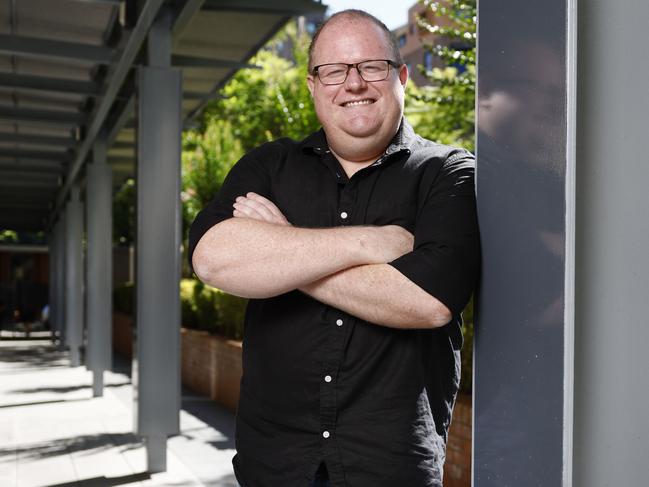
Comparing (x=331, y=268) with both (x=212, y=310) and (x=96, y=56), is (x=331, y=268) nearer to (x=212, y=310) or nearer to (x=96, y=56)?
(x=96, y=56)

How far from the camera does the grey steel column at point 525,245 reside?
5.69 ft

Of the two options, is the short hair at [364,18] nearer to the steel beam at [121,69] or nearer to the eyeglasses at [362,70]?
the eyeglasses at [362,70]

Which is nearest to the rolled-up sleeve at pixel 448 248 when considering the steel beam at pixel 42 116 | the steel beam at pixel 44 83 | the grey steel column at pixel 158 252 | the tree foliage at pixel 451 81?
the grey steel column at pixel 158 252

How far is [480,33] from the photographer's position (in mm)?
2029

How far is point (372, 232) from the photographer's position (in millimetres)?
2236

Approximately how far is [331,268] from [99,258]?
1171 cm

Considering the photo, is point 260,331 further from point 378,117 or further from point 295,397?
point 378,117

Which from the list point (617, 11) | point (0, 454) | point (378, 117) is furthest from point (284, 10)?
point (617, 11)

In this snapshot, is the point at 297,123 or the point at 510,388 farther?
the point at 297,123

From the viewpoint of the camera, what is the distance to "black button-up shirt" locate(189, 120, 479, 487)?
2.17 m

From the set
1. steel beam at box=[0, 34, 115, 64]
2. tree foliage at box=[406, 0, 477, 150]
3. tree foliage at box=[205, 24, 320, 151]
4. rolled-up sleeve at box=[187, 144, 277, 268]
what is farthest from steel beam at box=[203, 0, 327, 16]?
tree foliage at box=[205, 24, 320, 151]

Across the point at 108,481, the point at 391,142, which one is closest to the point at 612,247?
the point at 391,142

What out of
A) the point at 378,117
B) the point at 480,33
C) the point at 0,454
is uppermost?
the point at 480,33

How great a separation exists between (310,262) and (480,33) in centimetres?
65
